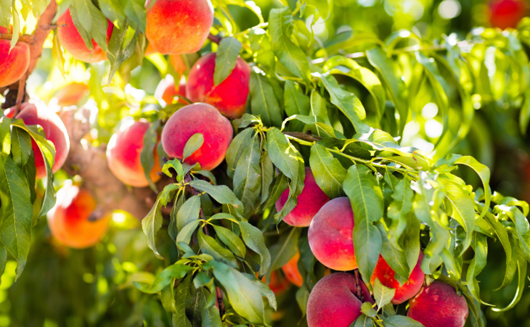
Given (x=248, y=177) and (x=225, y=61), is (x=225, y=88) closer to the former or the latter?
(x=225, y=61)

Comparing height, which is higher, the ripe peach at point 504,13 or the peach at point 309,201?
the peach at point 309,201

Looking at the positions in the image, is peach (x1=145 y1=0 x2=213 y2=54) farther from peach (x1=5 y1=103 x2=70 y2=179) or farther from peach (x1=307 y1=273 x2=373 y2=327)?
peach (x1=307 y1=273 x2=373 y2=327)

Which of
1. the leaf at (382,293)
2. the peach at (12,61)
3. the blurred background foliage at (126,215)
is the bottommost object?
the blurred background foliage at (126,215)

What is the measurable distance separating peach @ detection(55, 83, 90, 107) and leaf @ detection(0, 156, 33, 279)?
0.78m

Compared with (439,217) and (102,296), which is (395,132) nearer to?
(439,217)

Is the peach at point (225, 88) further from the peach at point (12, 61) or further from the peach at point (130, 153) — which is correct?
the peach at point (12, 61)

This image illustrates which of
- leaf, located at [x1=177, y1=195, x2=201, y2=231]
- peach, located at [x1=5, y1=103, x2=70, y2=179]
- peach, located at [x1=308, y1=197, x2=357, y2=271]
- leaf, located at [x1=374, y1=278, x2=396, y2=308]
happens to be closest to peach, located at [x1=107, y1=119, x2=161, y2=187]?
peach, located at [x1=5, y1=103, x2=70, y2=179]

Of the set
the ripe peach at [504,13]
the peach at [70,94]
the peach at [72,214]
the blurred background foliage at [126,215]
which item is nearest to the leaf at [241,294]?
the blurred background foliage at [126,215]

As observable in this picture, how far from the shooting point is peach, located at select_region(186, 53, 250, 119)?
1.07 meters

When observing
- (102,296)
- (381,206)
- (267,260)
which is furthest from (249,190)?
(102,296)

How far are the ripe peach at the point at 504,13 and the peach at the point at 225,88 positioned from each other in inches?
83.8

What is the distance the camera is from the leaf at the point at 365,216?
0.69m

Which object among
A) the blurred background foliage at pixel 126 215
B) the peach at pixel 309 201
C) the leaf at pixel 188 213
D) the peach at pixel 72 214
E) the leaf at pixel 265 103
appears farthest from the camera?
the peach at pixel 72 214

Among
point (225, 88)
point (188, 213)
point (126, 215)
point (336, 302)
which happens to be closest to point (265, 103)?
point (225, 88)
